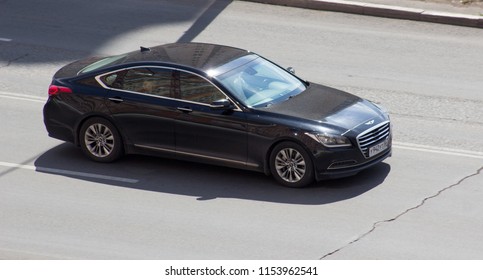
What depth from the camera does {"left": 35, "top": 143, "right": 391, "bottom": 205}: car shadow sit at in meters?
13.1

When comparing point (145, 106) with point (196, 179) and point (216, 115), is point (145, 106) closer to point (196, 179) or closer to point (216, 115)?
point (216, 115)

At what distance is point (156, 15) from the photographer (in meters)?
21.3

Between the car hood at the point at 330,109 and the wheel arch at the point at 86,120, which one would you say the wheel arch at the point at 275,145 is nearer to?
the car hood at the point at 330,109

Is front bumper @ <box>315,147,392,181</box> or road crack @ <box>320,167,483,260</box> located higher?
front bumper @ <box>315,147,392,181</box>

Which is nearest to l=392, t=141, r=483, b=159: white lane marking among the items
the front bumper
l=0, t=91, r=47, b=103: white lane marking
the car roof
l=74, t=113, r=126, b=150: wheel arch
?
the front bumper

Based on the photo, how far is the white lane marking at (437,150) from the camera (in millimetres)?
14375

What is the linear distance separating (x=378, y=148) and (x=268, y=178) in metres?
1.43

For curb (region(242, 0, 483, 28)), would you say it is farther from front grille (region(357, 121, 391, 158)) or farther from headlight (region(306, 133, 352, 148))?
headlight (region(306, 133, 352, 148))

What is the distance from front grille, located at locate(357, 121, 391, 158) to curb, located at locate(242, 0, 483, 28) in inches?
286

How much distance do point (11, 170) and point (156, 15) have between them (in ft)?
25.7

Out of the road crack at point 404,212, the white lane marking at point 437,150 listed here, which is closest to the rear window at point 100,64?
the white lane marking at point 437,150

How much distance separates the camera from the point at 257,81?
1402cm

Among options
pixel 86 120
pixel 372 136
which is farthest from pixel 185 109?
pixel 372 136

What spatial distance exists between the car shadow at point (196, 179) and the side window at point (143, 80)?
3.28 ft
